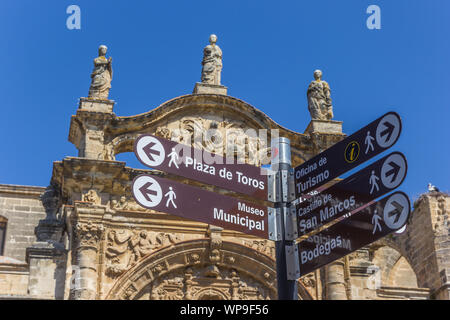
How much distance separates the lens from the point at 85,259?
13.8 meters

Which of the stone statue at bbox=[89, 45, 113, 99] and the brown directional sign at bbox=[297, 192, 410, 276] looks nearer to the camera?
the brown directional sign at bbox=[297, 192, 410, 276]

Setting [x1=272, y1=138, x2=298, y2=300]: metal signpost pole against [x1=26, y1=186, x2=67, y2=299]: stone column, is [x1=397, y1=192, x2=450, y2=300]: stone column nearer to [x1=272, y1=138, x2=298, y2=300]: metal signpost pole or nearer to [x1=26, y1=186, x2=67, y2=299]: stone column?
[x1=26, y1=186, x2=67, y2=299]: stone column

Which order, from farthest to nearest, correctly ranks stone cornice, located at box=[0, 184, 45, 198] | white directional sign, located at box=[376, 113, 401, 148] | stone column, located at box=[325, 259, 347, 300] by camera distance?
1. stone cornice, located at box=[0, 184, 45, 198]
2. stone column, located at box=[325, 259, 347, 300]
3. white directional sign, located at box=[376, 113, 401, 148]

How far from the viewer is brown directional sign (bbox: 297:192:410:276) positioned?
6.19 meters

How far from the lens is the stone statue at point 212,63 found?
1642 centimetres

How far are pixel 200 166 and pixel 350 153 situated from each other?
4.92 feet

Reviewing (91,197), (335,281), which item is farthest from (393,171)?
(91,197)

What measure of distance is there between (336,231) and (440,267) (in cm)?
1292

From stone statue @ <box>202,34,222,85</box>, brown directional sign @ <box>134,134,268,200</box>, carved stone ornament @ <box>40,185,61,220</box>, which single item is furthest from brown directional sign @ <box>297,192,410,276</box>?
stone statue @ <box>202,34,222,85</box>

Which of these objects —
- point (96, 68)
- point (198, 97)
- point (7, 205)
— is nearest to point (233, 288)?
point (198, 97)

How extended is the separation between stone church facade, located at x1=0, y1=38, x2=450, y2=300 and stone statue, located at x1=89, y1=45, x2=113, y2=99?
2.5 inches

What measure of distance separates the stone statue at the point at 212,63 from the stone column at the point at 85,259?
14.3 ft
